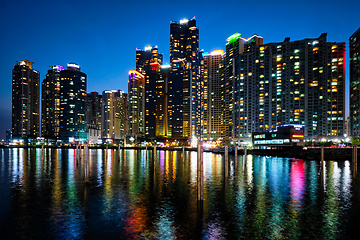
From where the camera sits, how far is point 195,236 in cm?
1510

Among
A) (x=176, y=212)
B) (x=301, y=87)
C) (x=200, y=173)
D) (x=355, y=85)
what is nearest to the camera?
(x=176, y=212)

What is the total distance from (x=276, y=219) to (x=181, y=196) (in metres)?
10.7

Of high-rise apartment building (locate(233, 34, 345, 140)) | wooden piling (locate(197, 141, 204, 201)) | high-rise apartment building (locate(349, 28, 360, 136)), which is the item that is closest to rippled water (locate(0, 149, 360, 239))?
wooden piling (locate(197, 141, 204, 201))

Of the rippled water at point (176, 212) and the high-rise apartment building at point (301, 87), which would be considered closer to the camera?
the rippled water at point (176, 212)

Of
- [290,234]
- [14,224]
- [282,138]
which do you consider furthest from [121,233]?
[282,138]

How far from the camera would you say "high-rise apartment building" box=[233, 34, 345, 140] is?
176m

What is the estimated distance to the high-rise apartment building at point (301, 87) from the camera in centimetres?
17625

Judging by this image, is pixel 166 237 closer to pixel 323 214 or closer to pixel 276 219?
pixel 276 219

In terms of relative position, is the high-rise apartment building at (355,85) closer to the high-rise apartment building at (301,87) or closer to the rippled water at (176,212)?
the high-rise apartment building at (301,87)

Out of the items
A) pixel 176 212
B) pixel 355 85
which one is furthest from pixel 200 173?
pixel 355 85

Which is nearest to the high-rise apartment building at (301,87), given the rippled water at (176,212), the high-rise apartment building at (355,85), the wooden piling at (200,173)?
the high-rise apartment building at (355,85)

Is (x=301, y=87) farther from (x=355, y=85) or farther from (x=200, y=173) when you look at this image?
(x=200, y=173)

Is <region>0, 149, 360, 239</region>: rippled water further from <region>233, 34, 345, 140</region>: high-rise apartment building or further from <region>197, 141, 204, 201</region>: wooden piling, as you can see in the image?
<region>233, 34, 345, 140</region>: high-rise apartment building

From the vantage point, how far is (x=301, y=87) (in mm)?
181500
